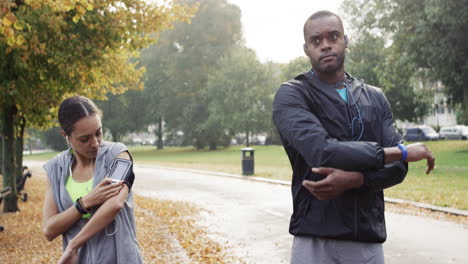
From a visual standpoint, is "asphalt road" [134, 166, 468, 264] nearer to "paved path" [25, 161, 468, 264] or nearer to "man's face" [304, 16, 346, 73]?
"paved path" [25, 161, 468, 264]

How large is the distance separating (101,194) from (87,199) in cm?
8

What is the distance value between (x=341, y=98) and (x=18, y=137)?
16.9 metres

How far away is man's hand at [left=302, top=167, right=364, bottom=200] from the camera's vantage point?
204cm

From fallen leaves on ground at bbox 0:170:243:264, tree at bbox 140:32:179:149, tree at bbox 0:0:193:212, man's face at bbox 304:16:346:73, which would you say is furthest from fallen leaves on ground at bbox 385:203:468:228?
tree at bbox 140:32:179:149

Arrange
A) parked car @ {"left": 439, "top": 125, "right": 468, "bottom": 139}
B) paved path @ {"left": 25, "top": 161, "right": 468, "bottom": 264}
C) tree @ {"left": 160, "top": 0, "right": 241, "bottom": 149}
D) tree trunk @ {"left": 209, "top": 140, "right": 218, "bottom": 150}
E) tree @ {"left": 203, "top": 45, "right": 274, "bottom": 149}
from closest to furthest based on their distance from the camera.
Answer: paved path @ {"left": 25, "top": 161, "right": 468, "bottom": 264}, tree @ {"left": 203, "top": 45, "right": 274, "bottom": 149}, parked car @ {"left": 439, "top": 125, "right": 468, "bottom": 139}, tree @ {"left": 160, "top": 0, "right": 241, "bottom": 149}, tree trunk @ {"left": 209, "top": 140, "right": 218, "bottom": 150}

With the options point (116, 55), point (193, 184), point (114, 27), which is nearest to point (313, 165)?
point (114, 27)

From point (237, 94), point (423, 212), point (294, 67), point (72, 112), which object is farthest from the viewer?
point (294, 67)

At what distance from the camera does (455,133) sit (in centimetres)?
5447

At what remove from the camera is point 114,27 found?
9477mm

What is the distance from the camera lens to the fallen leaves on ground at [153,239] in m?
7.13

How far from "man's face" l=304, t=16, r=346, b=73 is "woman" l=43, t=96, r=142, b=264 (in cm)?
112

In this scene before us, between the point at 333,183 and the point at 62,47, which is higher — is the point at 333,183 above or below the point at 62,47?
below

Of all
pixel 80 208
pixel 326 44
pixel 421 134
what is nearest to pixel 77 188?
pixel 80 208

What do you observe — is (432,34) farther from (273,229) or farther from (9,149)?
(9,149)
